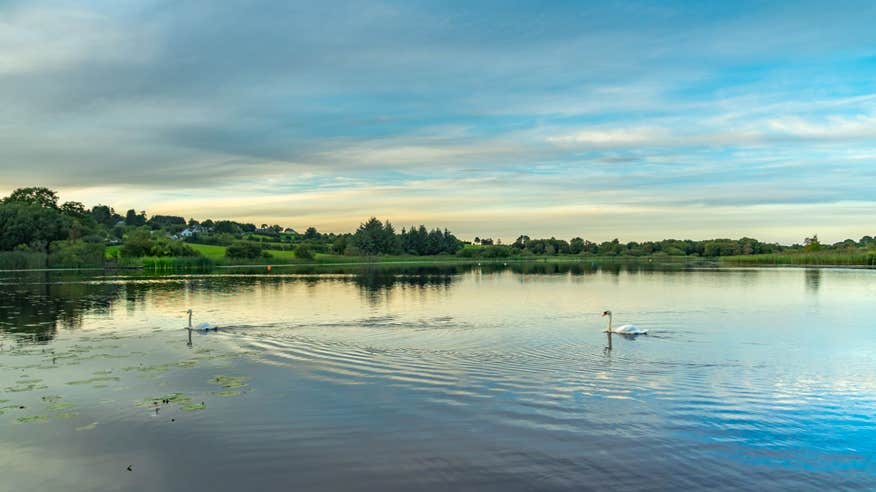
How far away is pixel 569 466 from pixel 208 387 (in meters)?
10.3

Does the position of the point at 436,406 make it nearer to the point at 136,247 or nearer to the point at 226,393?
the point at 226,393

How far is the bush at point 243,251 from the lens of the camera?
137 meters

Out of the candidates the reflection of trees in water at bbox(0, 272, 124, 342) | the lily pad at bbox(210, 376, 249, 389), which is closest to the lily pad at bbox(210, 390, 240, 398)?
the lily pad at bbox(210, 376, 249, 389)

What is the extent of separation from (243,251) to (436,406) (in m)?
131

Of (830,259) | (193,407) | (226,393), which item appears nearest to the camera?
(193,407)

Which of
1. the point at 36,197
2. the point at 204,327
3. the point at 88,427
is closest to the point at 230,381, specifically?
the point at 88,427

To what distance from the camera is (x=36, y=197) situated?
142 metres

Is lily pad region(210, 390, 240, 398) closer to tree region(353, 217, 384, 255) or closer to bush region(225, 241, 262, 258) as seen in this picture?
bush region(225, 241, 262, 258)

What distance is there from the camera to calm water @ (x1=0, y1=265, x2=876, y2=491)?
33.1 feet

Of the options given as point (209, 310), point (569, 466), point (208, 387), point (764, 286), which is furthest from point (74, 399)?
point (764, 286)

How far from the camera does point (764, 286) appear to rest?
56.2 metres

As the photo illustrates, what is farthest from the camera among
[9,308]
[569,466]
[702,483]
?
[9,308]

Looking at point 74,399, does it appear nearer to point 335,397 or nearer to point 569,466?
point 335,397

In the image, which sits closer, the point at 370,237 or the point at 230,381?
the point at 230,381
